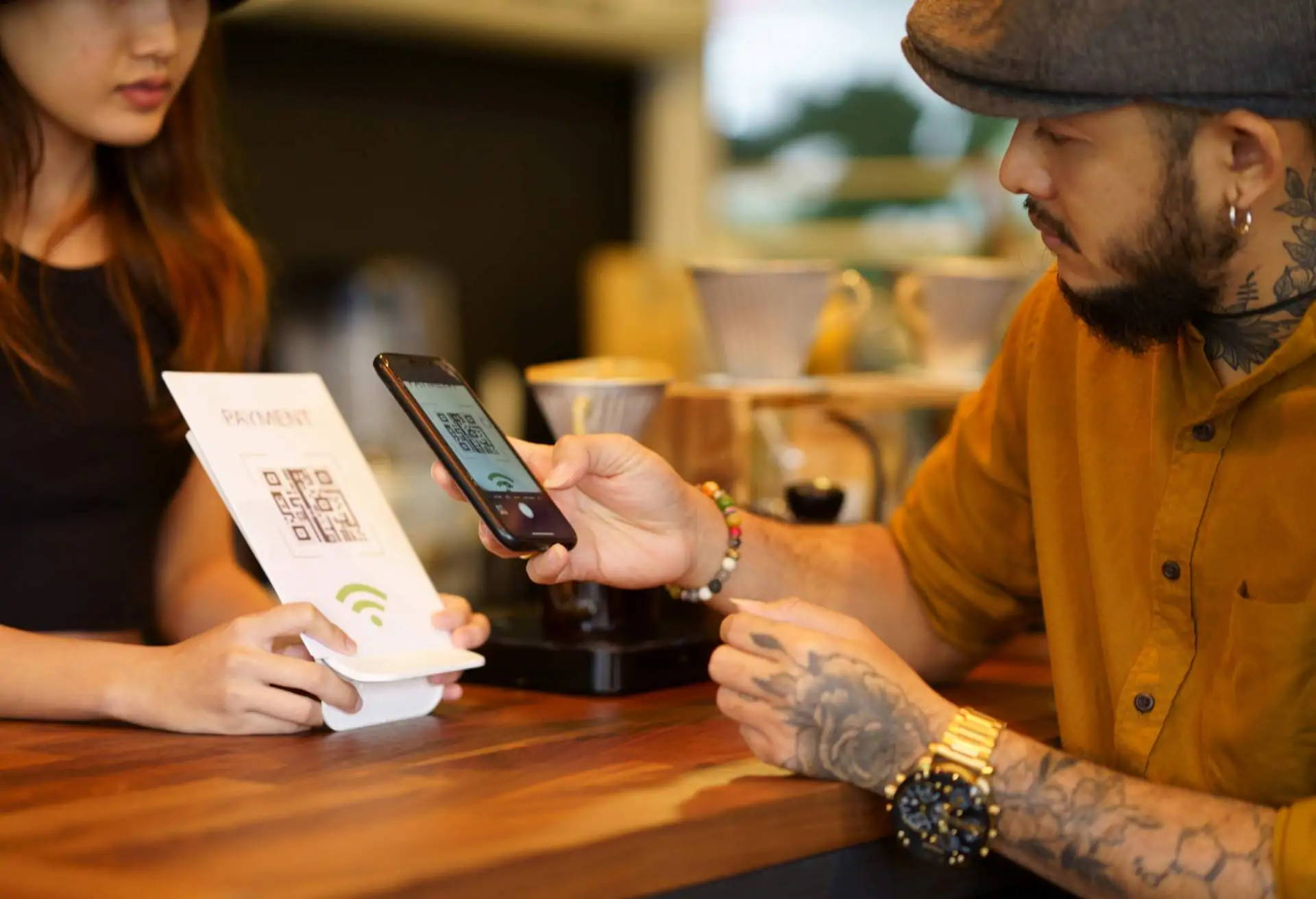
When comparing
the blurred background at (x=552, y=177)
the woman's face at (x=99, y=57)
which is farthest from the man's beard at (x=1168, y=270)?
the blurred background at (x=552, y=177)

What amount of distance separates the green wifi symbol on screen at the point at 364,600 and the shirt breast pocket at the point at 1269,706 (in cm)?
61

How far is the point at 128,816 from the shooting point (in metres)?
0.92

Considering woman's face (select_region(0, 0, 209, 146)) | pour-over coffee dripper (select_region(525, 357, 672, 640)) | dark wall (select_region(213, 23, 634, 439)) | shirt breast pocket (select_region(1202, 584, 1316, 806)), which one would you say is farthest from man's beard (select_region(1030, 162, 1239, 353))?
dark wall (select_region(213, 23, 634, 439))

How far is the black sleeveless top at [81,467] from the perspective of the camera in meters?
1.43

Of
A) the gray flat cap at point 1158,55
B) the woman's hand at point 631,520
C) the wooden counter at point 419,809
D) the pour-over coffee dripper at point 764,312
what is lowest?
the wooden counter at point 419,809

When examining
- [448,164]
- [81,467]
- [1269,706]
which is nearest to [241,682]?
[81,467]

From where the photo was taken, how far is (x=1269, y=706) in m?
1.05

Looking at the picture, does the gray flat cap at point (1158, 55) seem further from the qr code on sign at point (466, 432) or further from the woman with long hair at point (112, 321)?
the woman with long hair at point (112, 321)

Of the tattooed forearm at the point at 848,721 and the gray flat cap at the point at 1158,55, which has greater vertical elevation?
the gray flat cap at the point at 1158,55

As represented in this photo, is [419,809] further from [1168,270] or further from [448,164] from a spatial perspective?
[448,164]

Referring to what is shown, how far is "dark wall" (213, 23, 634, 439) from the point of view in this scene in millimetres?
3723

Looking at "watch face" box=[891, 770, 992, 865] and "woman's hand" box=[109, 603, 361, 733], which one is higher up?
"woman's hand" box=[109, 603, 361, 733]

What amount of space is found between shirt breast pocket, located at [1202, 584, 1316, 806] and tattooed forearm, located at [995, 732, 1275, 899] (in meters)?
0.06

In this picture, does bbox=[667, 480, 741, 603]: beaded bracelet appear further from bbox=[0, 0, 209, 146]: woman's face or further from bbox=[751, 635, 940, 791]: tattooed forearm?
bbox=[0, 0, 209, 146]: woman's face
